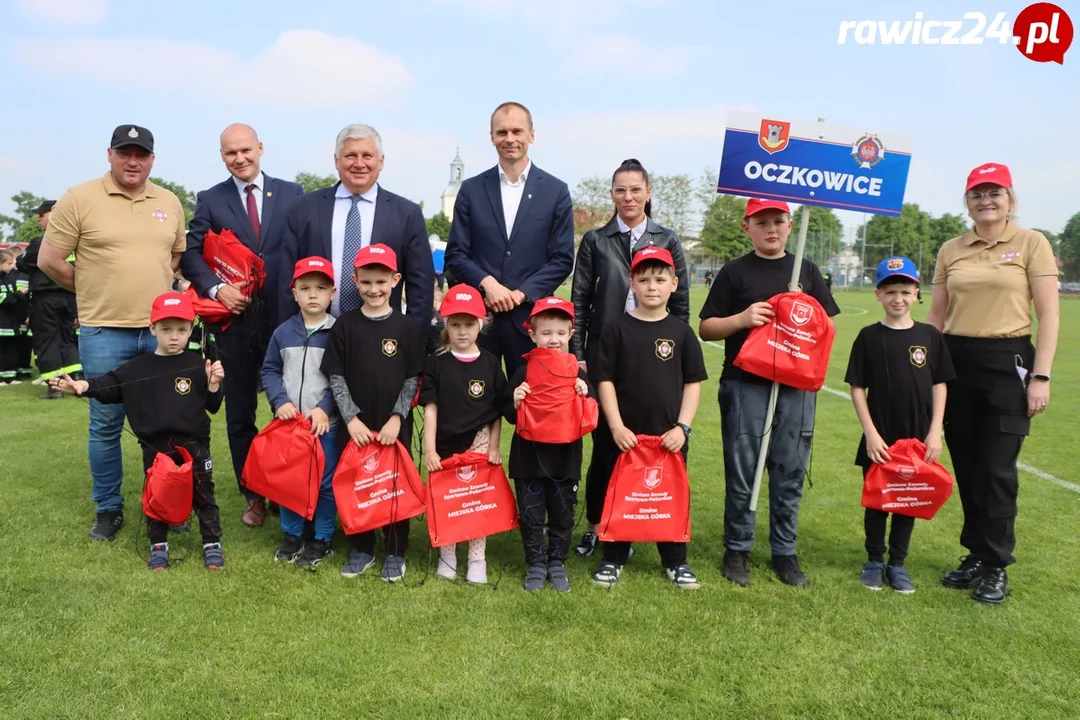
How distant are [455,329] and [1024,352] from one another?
3.01 meters

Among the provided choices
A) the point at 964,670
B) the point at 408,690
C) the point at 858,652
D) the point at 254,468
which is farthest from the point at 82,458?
the point at 964,670

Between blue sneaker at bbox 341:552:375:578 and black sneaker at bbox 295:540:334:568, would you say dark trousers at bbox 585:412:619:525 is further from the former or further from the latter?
black sneaker at bbox 295:540:334:568

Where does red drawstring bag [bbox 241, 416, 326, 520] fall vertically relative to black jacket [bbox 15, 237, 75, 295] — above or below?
below

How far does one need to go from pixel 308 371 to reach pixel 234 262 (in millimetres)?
996

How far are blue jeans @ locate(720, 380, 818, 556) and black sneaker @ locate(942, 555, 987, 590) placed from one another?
0.89 metres

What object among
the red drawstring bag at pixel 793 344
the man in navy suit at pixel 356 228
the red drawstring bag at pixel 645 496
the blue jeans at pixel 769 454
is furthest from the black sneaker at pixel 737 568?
the man in navy suit at pixel 356 228

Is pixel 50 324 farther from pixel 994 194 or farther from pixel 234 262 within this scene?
pixel 994 194

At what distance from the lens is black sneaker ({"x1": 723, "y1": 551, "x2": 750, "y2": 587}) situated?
4.19m

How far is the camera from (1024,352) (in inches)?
157

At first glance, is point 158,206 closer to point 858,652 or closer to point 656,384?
point 656,384

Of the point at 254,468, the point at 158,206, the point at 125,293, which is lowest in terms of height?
the point at 254,468

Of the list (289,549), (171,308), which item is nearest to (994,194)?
(289,549)

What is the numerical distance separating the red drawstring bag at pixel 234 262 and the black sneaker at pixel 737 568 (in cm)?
326

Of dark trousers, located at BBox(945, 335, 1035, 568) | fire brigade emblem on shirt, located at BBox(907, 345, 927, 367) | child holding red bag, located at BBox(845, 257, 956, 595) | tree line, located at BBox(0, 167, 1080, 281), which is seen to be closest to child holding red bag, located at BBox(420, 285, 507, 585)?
child holding red bag, located at BBox(845, 257, 956, 595)
